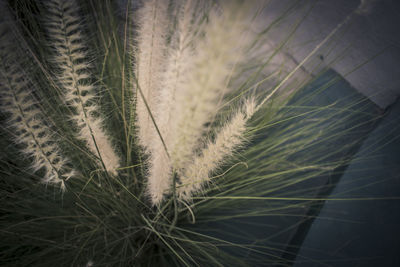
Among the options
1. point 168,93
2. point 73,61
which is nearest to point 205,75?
point 168,93

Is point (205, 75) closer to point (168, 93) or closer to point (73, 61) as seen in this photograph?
point (168, 93)

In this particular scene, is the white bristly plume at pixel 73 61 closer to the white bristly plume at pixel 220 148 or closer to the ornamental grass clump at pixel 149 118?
the ornamental grass clump at pixel 149 118

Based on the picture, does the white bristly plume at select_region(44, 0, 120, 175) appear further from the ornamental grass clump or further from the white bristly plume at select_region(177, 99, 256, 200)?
the white bristly plume at select_region(177, 99, 256, 200)

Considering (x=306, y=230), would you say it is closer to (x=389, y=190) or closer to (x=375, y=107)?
A: (x=389, y=190)

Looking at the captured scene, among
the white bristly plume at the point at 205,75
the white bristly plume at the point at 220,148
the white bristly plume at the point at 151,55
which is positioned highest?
the white bristly plume at the point at 151,55

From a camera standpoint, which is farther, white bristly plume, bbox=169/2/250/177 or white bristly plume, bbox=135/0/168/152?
white bristly plume, bbox=135/0/168/152

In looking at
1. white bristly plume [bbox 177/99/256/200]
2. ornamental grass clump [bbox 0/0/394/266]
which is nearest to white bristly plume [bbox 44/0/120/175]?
ornamental grass clump [bbox 0/0/394/266]

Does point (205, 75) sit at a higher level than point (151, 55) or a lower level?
lower

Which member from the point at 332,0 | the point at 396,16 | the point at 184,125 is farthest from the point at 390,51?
the point at 184,125

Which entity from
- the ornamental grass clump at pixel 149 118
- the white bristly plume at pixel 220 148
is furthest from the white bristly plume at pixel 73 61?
the white bristly plume at pixel 220 148
